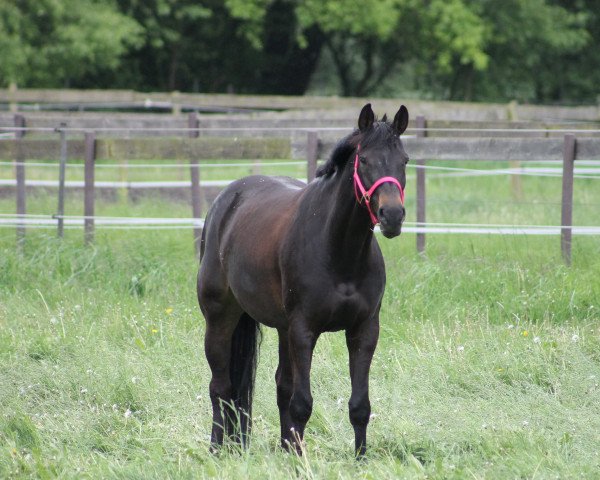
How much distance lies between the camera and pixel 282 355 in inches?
210

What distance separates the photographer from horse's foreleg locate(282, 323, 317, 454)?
189 inches

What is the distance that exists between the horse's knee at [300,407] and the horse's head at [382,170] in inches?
36.8

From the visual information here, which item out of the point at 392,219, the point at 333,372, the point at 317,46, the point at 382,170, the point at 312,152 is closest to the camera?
the point at 392,219

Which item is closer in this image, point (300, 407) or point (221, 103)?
point (300, 407)

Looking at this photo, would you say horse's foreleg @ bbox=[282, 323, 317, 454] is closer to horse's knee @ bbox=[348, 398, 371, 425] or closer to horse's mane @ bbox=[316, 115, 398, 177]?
horse's knee @ bbox=[348, 398, 371, 425]

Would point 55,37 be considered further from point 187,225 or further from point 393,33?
point 187,225

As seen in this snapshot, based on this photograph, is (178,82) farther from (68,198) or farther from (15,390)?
(15,390)

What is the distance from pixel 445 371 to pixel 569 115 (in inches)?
645

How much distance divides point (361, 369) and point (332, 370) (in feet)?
4.83

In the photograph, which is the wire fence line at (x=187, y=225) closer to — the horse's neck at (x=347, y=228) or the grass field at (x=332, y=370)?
the grass field at (x=332, y=370)

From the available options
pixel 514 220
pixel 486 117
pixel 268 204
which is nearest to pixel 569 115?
pixel 486 117

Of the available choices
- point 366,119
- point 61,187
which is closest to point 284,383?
point 366,119

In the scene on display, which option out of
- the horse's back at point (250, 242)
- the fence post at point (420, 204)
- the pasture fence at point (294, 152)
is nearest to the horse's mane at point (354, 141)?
the horse's back at point (250, 242)

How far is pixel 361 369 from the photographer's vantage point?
4.80 m
